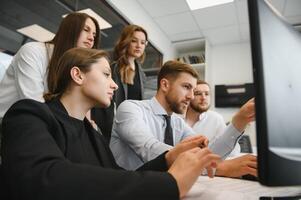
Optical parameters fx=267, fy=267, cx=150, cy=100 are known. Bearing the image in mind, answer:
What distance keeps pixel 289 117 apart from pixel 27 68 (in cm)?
121

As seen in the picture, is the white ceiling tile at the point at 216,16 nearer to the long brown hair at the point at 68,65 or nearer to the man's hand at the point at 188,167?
the long brown hair at the point at 68,65

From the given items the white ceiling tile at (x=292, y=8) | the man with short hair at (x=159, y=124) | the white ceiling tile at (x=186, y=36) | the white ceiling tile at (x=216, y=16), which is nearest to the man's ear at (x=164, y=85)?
the man with short hair at (x=159, y=124)

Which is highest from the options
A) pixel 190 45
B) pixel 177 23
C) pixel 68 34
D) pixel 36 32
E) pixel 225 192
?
pixel 177 23

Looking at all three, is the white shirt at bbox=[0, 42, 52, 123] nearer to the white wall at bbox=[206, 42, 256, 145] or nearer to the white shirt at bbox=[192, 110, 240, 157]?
the white shirt at bbox=[192, 110, 240, 157]

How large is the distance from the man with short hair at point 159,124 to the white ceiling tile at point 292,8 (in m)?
2.46

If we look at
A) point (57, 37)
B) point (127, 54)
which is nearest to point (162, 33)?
point (127, 54)

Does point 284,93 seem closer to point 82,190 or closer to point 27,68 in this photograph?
point 82,190

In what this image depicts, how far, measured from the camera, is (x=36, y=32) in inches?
93.0

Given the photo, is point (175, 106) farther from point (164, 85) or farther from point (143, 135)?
point (143, 135)

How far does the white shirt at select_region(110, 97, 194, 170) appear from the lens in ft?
3.53

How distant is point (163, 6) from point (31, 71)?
2.55 metres

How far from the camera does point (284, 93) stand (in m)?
0.48

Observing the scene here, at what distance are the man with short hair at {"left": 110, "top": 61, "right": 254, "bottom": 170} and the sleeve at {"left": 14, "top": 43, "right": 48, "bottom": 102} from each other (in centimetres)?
41

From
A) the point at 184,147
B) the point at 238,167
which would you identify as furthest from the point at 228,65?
the point at 184,147
